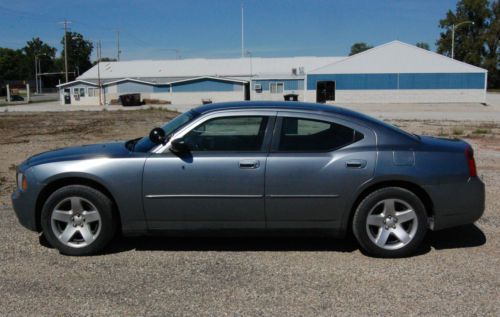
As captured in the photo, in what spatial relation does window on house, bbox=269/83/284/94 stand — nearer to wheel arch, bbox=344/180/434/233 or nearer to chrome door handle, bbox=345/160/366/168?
wheel arch, bbox=344/180/434/233

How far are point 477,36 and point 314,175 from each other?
117560mm

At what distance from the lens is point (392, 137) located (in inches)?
202

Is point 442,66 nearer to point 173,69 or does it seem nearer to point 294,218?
point 173,69

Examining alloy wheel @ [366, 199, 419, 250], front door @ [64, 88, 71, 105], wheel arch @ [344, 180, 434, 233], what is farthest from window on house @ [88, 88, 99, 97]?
alloy wheel @ [366, 199, 419, 250]

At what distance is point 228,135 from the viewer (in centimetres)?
524

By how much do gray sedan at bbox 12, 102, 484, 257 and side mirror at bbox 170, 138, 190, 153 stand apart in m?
0.01

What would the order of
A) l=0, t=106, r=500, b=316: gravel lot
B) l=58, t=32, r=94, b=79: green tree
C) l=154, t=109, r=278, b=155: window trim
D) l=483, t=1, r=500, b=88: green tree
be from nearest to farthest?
1. l=0, t=106, r=500, b=316: gravel lot
2. l=154, t=109, r=278, b=155: window trim
3. l=483, t=1, r=500, b=88: green tree
4. l=58, t=32, r=94, b=79: green tree

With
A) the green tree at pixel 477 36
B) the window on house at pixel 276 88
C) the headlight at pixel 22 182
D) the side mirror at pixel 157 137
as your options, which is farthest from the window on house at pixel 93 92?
the green tree at pixel 477 36

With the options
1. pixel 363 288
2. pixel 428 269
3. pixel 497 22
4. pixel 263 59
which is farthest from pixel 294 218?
pixel 497 22

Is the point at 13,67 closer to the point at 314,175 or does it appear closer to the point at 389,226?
the point at 314,175

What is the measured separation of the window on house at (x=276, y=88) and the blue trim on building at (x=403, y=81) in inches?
209

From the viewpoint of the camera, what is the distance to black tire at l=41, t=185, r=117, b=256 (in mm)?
5027

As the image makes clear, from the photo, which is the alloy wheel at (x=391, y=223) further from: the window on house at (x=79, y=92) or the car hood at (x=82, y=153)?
the window on house at (x=79, y=92)

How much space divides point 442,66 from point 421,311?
177 ft
